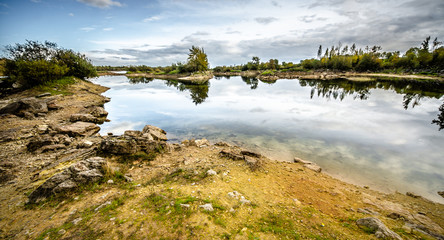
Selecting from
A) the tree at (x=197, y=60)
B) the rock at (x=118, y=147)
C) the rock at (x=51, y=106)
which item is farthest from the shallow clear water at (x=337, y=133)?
the tree at (x=197, y=60)

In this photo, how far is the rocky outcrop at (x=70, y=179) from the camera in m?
5.77

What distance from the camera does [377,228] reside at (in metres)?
4.63

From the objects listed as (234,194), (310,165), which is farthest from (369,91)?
(234,194)

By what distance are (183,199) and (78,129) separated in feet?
45.2

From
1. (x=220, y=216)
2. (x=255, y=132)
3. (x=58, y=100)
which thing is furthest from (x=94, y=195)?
(x=58, y=100)

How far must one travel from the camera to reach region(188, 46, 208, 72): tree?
89.6 metres

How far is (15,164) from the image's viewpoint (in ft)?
27.6

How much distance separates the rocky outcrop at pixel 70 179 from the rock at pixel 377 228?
9.68 metres

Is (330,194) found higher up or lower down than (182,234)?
lower down

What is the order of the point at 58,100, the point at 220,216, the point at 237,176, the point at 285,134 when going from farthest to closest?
the point at 58,100
the point at 285,134
the point at 237,176
the point at 220,216

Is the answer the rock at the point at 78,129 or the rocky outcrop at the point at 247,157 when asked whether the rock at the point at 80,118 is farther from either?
the rocky outcrop at the point at 247,157

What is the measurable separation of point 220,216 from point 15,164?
11.4 meters

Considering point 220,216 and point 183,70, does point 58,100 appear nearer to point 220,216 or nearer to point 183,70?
point 220,216

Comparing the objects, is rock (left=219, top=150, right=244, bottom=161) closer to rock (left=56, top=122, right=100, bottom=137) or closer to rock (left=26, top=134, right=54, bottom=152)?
rock (left=26, top=134, right=54, bottom=152)
